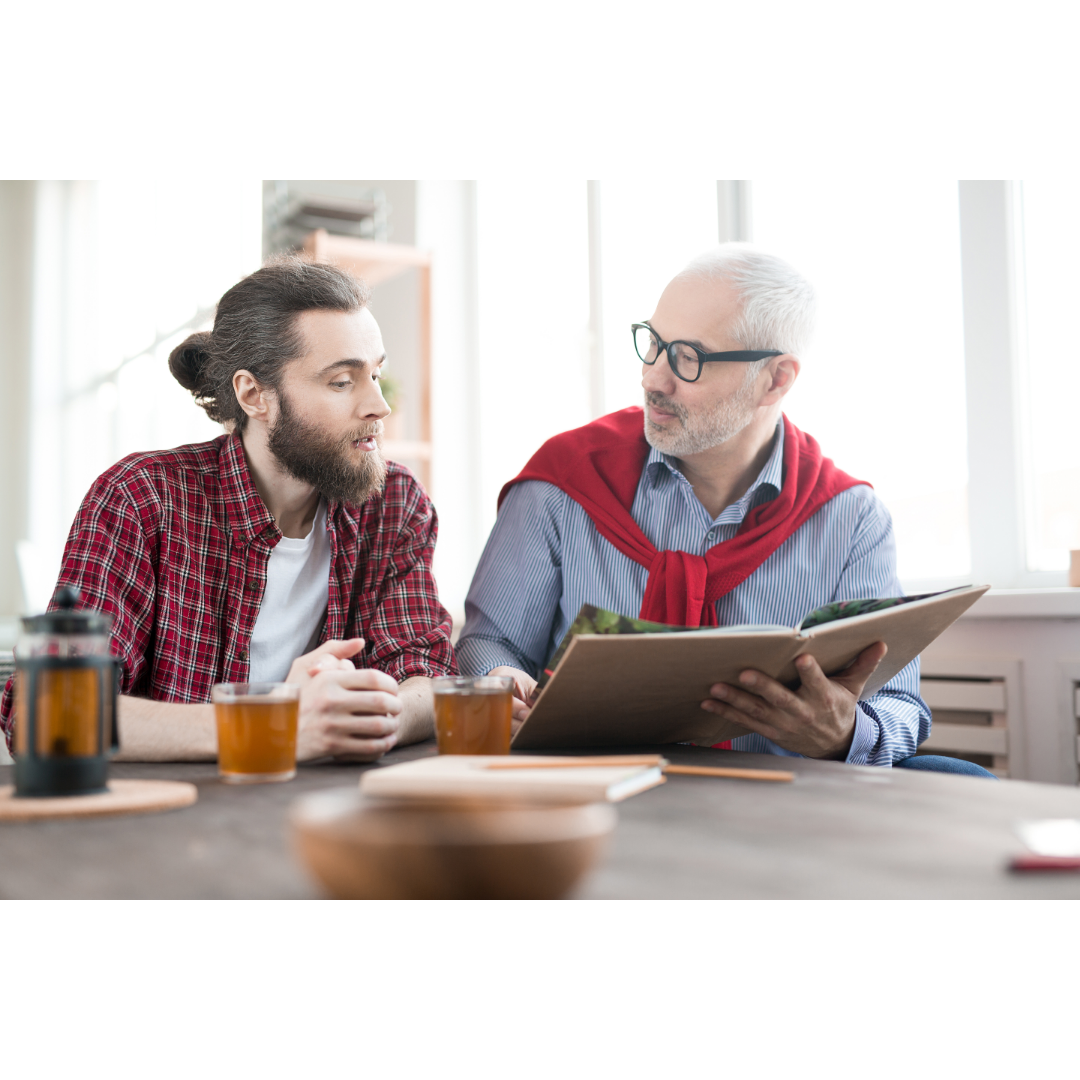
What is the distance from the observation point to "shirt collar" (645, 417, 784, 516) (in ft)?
5.47

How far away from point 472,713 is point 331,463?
0.67 m

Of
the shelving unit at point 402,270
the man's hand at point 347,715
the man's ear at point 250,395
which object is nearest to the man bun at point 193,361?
the man's ear at point 250,395

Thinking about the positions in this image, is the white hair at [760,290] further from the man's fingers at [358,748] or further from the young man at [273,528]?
the man's fingers at [358,748]

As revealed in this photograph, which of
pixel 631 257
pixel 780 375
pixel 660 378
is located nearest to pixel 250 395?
pixel 660 378

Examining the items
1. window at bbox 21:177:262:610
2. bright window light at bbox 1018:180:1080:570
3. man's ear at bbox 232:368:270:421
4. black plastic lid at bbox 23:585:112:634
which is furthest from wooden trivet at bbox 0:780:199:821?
window at bbox 21:177:262:610

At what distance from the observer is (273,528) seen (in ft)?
4.92

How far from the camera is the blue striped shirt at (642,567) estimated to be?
1.60 metres

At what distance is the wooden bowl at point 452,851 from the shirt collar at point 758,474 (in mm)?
1204

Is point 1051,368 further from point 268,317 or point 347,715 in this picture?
point 347,715

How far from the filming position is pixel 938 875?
0.58 m

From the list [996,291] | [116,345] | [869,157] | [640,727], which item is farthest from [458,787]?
[116,345]

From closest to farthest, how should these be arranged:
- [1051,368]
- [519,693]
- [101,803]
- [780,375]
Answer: [101,803]
[519,693]
[780,375]
[1051,368]

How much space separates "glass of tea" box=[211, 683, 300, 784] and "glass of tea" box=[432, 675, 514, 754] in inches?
6.2
